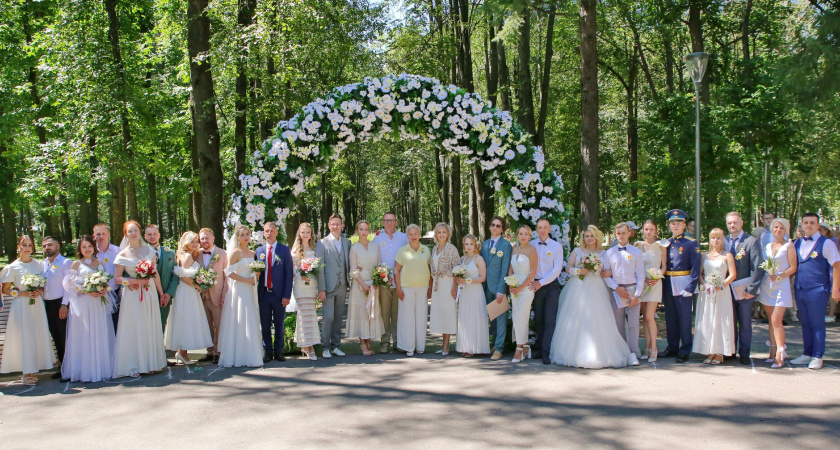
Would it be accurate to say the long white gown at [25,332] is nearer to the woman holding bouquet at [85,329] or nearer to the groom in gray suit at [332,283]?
the woman holding bouquet at [85,329]

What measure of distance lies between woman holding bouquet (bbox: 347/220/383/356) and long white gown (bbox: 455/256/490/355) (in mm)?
1328

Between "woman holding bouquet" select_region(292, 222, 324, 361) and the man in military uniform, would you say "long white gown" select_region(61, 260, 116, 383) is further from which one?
the man in military uniform

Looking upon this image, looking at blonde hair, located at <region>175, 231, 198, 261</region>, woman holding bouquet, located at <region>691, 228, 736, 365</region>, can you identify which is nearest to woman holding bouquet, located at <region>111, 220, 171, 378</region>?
blonde hair, located at <region>175, 231, 198, 261</region>

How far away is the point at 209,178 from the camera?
11.6 metres

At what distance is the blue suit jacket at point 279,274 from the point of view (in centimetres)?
852

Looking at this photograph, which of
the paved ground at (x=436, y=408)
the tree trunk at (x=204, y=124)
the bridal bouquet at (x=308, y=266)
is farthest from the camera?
the tree trunk at (x=204, y=124)

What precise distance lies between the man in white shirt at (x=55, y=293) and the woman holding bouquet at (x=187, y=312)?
1.34m

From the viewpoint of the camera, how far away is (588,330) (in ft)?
26.1

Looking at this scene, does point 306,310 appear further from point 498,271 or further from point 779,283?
point 779,283

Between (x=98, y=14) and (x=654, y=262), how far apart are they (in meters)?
17.2

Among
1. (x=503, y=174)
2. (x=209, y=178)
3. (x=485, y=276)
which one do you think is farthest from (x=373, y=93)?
(x=209, y=178)

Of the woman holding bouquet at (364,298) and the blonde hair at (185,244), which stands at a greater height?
the blonde hair at (185,244)

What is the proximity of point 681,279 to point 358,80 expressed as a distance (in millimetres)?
13499

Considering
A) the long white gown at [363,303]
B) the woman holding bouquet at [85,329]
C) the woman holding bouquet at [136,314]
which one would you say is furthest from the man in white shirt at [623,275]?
the woman holding bouquet at [85,329]
